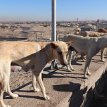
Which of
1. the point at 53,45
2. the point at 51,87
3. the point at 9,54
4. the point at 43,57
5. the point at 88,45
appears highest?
the point at 53,45

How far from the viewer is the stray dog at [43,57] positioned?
737 centimetres

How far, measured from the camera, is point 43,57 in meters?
7.62

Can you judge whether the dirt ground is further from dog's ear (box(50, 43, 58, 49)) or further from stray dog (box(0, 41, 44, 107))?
dog's ear (box(50, 43, 58, 49))

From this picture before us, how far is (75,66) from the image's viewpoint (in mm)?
12500

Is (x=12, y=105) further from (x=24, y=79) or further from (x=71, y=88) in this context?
(x=24, y=79)

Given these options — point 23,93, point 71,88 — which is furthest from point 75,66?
point 23,93

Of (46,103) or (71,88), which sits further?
(71,88)

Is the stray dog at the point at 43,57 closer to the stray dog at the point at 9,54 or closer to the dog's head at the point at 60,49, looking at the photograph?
the dog's head at the point at 60,49

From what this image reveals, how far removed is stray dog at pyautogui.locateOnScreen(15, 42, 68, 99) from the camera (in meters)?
7.37

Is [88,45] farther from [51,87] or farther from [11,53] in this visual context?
[11,53]

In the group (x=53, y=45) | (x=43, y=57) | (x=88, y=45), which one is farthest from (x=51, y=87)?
(x=88, y=45)

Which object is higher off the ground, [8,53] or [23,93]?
Result: [8,53]

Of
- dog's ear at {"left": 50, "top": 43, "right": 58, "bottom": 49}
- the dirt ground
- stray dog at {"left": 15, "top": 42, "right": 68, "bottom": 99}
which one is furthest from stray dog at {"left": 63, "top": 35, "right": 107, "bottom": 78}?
dog's ear at {"left": 50, "top": 43, "right": 58, "bottom": 49}

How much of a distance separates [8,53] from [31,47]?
2.78 ft
